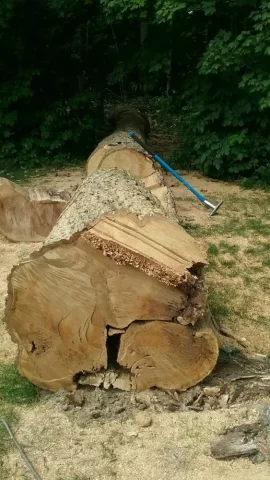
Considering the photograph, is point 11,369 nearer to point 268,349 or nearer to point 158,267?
point 158,267

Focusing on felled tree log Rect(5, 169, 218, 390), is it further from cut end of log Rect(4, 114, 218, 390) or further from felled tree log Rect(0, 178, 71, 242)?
felled tree log Rect(0, 178, 71, 242)

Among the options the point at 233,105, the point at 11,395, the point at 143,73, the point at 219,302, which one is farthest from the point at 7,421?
the point at 143,73

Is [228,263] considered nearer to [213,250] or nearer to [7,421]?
[213,250]

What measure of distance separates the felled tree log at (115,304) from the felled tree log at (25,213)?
250 cm

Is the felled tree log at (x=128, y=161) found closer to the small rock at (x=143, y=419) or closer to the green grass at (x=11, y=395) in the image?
the green grass at (x=11, y=395)

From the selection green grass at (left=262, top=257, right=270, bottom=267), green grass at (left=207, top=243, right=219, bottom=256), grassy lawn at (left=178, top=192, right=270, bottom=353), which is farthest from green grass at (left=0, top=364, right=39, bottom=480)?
green grass at (left=262, top=257, right=270, bottom=267)

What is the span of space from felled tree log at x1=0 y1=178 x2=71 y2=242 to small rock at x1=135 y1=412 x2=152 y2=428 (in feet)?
9.85

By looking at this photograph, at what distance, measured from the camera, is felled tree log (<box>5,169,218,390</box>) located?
3168 mm

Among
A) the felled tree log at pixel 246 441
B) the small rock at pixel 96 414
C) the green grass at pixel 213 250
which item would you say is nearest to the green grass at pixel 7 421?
the small rock at pixel 96 414

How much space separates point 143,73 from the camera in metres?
9.72

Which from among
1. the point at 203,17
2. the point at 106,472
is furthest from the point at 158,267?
the point at 203,17

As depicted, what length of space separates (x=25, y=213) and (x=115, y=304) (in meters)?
2.91

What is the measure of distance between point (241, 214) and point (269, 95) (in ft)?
4.74

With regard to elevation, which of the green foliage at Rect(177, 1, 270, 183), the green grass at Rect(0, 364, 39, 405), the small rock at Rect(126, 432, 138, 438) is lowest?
the green grass at Rect(0, 364, 39, 405)
